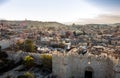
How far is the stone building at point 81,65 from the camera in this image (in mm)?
15500

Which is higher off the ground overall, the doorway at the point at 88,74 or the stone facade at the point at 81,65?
the stone facade at the point at 81,65

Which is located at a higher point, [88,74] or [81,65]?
[81,65]

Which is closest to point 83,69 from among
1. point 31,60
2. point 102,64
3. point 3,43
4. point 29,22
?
point 102,64

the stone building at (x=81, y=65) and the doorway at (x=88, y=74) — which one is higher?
the stone building at (x=81, y=65)

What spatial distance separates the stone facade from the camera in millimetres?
15484

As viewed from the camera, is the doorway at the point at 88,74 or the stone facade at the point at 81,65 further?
the doorway at the point at 88,74

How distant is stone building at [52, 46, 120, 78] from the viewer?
50.9 feet

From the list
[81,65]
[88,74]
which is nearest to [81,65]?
[81,65]

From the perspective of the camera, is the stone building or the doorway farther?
the doorway

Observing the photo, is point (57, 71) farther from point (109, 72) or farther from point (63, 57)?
point (109, 72)

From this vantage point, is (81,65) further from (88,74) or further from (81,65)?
(88,74)

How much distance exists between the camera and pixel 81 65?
1606 centimetres

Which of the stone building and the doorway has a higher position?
the stone building

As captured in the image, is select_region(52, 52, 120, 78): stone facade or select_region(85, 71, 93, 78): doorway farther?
select_region(85, 71, 93, 78): doorway
